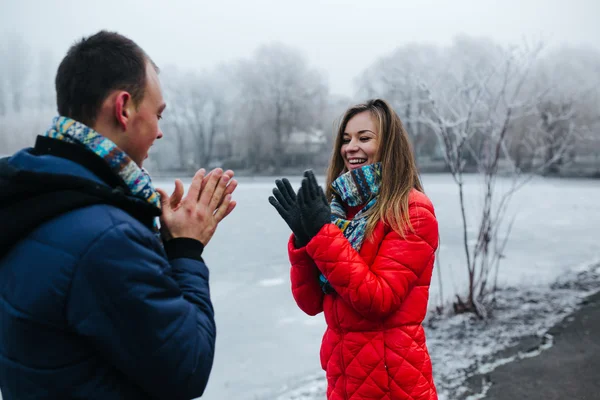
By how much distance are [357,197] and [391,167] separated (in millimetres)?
180

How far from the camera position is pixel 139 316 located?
89 cm

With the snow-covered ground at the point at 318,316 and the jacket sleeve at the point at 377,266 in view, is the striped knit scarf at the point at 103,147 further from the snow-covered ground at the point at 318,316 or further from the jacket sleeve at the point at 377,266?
the snow-covered ground at the point at 318,316

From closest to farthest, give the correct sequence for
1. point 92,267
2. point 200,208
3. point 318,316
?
point 92,267 → point 200,208 → point 318,316

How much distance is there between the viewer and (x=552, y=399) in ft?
8.94

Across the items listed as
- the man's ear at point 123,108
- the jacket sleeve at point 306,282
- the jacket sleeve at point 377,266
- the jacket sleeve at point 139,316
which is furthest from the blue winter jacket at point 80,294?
the jacket sleeve at point 306,282

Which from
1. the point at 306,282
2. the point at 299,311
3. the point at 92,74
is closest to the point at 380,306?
the point at 306,282

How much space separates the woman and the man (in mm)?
596

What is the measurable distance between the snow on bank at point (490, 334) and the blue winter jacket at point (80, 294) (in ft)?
7.47

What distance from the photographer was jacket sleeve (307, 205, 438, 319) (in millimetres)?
1487

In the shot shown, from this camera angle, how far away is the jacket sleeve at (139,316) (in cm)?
87

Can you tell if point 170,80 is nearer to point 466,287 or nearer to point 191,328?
point 466,287

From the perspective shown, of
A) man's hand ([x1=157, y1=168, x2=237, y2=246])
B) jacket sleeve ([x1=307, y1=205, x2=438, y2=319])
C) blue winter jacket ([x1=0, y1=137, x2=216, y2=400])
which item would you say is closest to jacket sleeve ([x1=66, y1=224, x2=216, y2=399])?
blue winter jacket ([x1=0, y1=137, x2=216, y2=400])

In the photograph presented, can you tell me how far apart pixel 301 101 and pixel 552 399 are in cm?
1374

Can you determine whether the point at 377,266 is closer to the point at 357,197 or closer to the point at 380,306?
the point at 380,306
